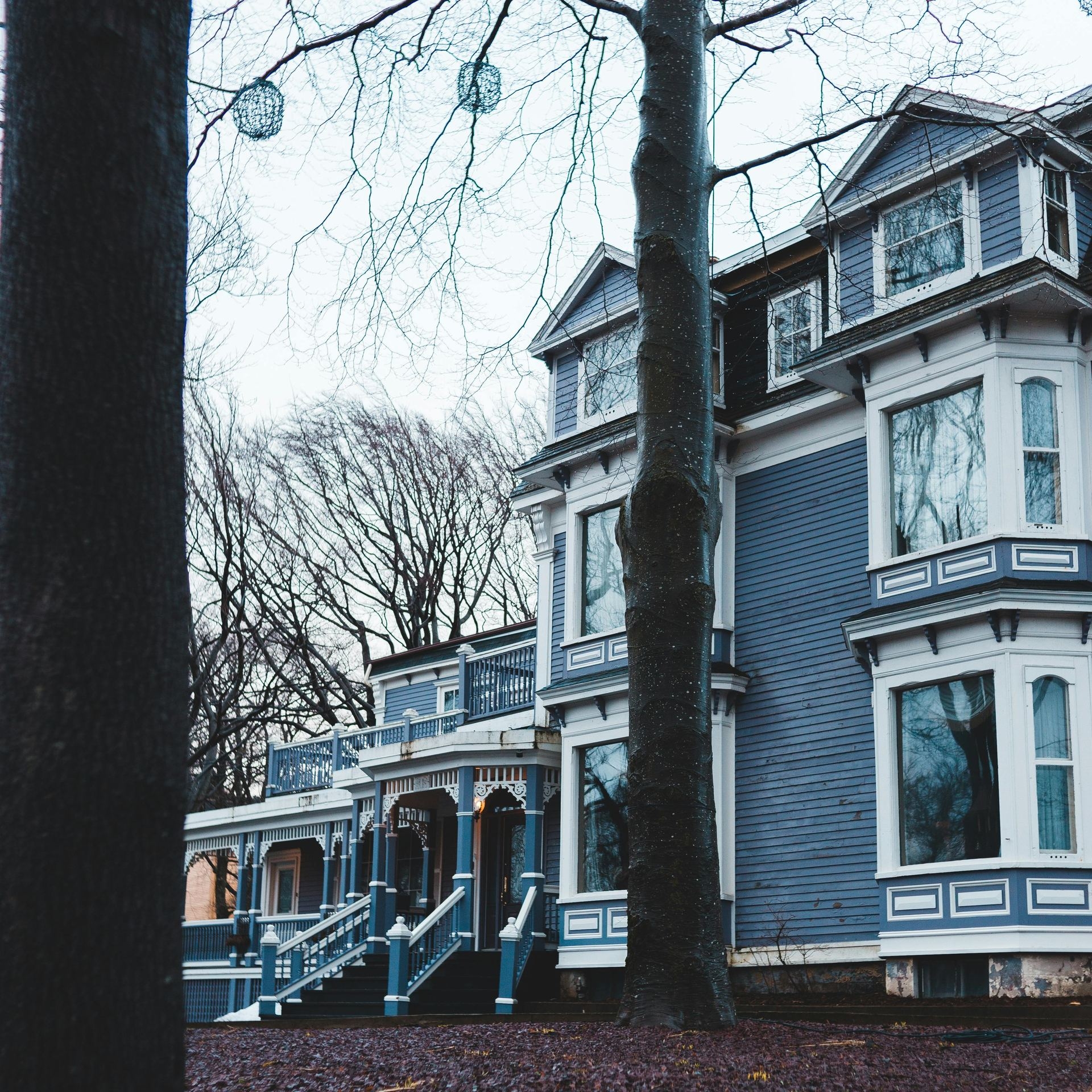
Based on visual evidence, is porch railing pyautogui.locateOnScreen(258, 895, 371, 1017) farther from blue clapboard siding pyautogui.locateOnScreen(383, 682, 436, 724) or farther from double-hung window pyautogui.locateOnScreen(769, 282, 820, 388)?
double-hung window pyautogui.locateOnScreen(769, 282, 820, 388)

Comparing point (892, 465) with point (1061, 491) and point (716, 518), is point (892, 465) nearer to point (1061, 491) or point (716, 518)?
point (1061, 491)

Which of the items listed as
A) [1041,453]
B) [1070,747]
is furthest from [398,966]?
[1041,453]

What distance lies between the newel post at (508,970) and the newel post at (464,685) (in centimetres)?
542

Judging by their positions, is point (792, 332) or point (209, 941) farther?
point (209, 941)

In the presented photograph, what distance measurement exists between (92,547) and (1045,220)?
13.2m

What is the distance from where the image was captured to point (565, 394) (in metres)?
20.3

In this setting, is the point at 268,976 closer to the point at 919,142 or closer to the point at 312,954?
the point at 312,954

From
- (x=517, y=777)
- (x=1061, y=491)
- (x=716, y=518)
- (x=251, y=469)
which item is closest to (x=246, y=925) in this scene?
(x=517, y=777)

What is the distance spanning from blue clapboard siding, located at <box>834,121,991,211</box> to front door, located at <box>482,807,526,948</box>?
11.2m

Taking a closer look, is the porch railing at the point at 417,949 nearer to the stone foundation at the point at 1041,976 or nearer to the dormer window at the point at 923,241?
the stone foundation at the point at 1041,976

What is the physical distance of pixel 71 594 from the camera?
3.08 metres

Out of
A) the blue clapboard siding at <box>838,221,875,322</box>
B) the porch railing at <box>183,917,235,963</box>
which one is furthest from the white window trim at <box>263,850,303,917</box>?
the blue clapboard siding at <box>838,221,875,322</box>

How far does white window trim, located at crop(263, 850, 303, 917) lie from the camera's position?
3014cm

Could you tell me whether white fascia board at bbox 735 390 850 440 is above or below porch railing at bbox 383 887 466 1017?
above
